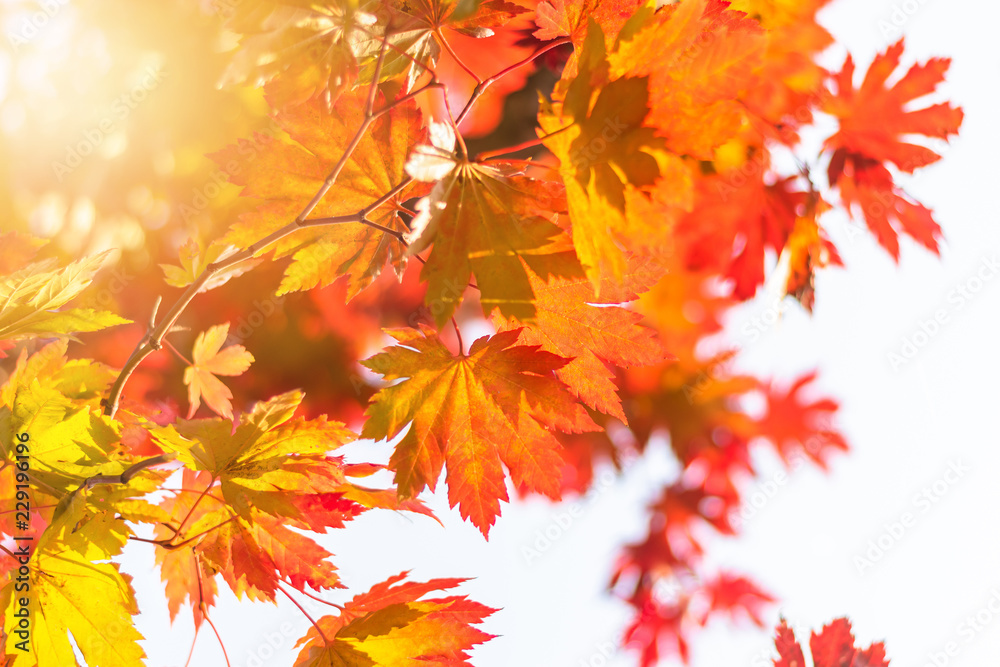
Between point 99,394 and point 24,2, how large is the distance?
150 centimetres

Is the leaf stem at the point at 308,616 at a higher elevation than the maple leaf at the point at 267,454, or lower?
lower

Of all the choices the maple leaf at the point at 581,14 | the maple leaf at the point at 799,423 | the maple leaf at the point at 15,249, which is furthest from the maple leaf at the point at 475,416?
the maple leaf at the point at 799,423

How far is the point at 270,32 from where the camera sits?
52cm

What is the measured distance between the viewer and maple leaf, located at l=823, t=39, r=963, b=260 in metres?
1.35

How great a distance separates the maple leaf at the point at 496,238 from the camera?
605 millimetres

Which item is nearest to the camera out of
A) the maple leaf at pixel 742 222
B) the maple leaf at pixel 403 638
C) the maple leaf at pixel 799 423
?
the maple leaf at pixel 403 638

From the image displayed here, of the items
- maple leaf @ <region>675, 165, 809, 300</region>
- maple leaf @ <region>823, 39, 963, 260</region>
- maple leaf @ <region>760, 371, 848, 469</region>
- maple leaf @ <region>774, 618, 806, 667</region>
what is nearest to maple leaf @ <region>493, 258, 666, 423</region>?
maple leaf @ <region>774, 618, 806, 667</region>

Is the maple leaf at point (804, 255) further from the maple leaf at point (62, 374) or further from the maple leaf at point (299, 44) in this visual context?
the maple leaf at point (62, 374)

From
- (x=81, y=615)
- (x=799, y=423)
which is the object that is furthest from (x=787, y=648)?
(x=799, y=423)

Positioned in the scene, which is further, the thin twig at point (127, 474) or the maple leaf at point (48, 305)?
the maple leaf at point (48, 305)

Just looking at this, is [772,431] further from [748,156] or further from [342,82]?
[342,82]

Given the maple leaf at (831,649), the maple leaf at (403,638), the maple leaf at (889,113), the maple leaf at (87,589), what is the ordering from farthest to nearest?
the maple leaf at (889,113), the maple leaf at (831,649), the maple leaf at (403,638), the maple leaf at (87,589)

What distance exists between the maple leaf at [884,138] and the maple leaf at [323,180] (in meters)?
1.28

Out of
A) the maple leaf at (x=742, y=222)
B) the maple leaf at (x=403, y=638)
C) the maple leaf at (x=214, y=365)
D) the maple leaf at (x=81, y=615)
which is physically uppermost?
the maple leaf at (x=214, y=365)
